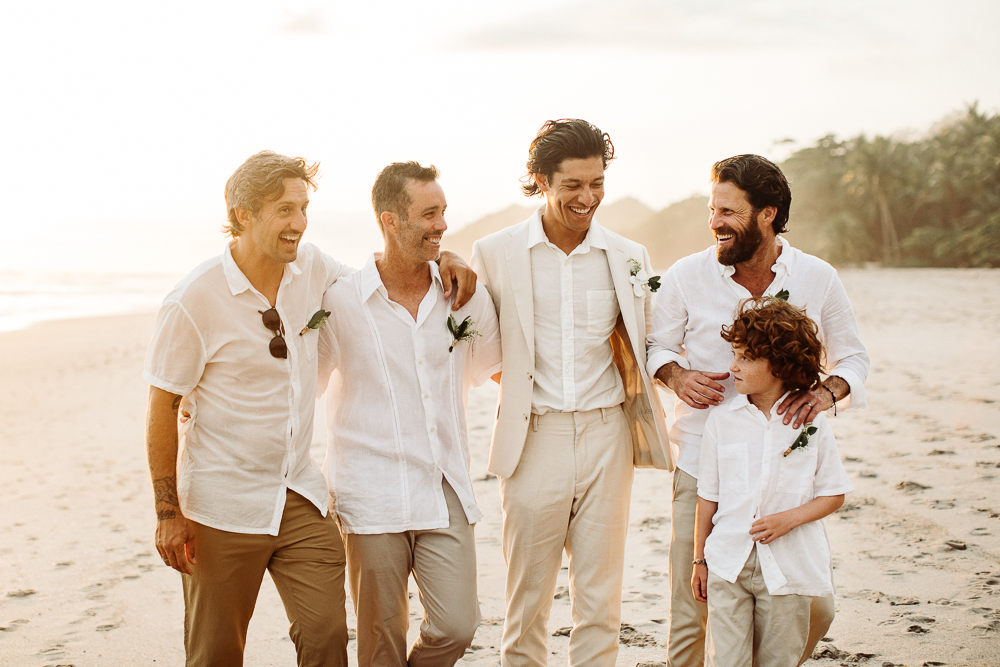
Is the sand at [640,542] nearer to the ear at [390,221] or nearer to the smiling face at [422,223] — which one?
the smiling face at [422,223]

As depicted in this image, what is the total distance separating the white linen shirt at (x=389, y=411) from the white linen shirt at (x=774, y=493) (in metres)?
1.20

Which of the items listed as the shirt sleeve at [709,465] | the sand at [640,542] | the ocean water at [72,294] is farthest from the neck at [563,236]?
the ocean water at [72,294]

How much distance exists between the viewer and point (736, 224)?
3.43m

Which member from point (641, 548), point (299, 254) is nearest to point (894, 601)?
point (641, 548)

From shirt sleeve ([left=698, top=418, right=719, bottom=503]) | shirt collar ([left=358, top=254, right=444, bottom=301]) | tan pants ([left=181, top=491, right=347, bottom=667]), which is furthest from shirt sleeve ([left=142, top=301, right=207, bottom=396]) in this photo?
shirt sleeve ([left=698, top=418, right=719, bottom=503])

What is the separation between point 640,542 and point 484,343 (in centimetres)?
279

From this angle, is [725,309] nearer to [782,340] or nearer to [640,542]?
[782,340]

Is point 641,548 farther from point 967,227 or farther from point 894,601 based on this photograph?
point 967,227

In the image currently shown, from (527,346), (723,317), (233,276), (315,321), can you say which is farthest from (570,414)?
(233,276)

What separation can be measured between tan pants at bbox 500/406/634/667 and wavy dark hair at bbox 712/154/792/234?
122 centimetres

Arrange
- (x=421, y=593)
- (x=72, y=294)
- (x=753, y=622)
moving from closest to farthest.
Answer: (x=753, y=622) → (x=421, y=593) → (x=72, y=294)

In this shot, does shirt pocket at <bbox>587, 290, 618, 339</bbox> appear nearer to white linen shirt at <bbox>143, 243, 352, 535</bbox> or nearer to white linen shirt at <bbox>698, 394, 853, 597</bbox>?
white linen shirt at <bbox>698, 394, 853, 597</bbox>

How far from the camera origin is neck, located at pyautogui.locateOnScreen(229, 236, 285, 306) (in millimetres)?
3352

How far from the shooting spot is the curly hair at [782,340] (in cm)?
302
